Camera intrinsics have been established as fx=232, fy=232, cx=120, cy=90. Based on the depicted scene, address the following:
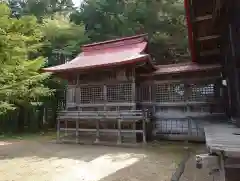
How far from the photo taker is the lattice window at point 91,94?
11883 mm

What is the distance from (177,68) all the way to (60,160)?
667 cm

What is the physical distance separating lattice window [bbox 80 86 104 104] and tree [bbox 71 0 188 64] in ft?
24.6

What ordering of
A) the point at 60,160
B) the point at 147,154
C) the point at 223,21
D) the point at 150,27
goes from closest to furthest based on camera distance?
the point at 223,21
the point at 60,160
the point at 147,154
the point at 150,27

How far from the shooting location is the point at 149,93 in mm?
11531

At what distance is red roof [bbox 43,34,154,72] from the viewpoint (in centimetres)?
1079

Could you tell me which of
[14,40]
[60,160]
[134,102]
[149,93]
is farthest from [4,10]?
[149,93]

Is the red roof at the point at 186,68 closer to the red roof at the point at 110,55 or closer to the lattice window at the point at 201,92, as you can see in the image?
the lattice window at the point at 201,92

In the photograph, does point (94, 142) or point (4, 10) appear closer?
point (4, 10)

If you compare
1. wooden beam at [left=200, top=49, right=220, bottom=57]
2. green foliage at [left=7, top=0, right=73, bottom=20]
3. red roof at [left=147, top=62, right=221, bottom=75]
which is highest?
green foliage at [left=7, top=0, right=73, bottom=20]

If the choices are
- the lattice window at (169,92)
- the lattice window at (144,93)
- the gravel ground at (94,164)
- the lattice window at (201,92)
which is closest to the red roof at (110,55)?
the lattice window at (144,93)

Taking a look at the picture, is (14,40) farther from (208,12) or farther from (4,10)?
(208,12)

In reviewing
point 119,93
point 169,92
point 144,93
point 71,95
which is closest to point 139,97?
point 144,93

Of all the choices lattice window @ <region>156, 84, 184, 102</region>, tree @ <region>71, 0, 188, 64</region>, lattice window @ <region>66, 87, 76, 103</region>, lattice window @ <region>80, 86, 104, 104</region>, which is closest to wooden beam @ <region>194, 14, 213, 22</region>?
lattice window @ <region>156, 84, 184, 102</region>

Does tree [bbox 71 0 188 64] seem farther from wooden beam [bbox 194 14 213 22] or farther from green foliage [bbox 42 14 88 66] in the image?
wooden beam [bbox 194 14 213 22]
